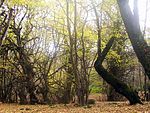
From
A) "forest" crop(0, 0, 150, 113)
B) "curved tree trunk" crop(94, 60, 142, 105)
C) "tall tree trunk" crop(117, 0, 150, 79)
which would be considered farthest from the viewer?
"forest" crop(0, 0, 150, 113)

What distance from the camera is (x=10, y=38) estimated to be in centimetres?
2764

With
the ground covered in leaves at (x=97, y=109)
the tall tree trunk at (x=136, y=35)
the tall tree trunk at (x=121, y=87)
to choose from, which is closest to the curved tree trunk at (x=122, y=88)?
the tall tree trunk at (x=121, y=87)

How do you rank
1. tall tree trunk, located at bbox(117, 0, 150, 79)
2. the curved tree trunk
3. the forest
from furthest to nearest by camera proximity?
the forest < the curved tree trunk < tall tree trunk, located at bbox(117, 0, 150, 79)

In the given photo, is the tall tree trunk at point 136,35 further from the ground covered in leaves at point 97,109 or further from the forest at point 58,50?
the forest at point 58,50

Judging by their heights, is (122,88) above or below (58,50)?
below

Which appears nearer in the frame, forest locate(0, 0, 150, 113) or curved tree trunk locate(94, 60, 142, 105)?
curved tree trunk locate(94, 60, 142, 105)

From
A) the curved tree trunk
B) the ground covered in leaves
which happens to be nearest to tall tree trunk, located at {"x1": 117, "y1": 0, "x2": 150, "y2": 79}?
the ground covered in leaves

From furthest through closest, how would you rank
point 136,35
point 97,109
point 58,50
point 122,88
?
point 58,50 → point 122,88 → point 97,109 → point 136,35

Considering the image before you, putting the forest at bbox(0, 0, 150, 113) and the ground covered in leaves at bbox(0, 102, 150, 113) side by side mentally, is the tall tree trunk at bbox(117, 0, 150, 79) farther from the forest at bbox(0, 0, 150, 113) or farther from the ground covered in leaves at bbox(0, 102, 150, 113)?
the forest at bbox(0, 0, 150, 113)

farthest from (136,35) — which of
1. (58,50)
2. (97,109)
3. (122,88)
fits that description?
(58,50)

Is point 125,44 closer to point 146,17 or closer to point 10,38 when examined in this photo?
point 146,17

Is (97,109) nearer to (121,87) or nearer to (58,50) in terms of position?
→ (121,87)

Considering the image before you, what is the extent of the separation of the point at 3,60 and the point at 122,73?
1292 centimetres

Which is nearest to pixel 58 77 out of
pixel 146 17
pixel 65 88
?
pixel 65 88
